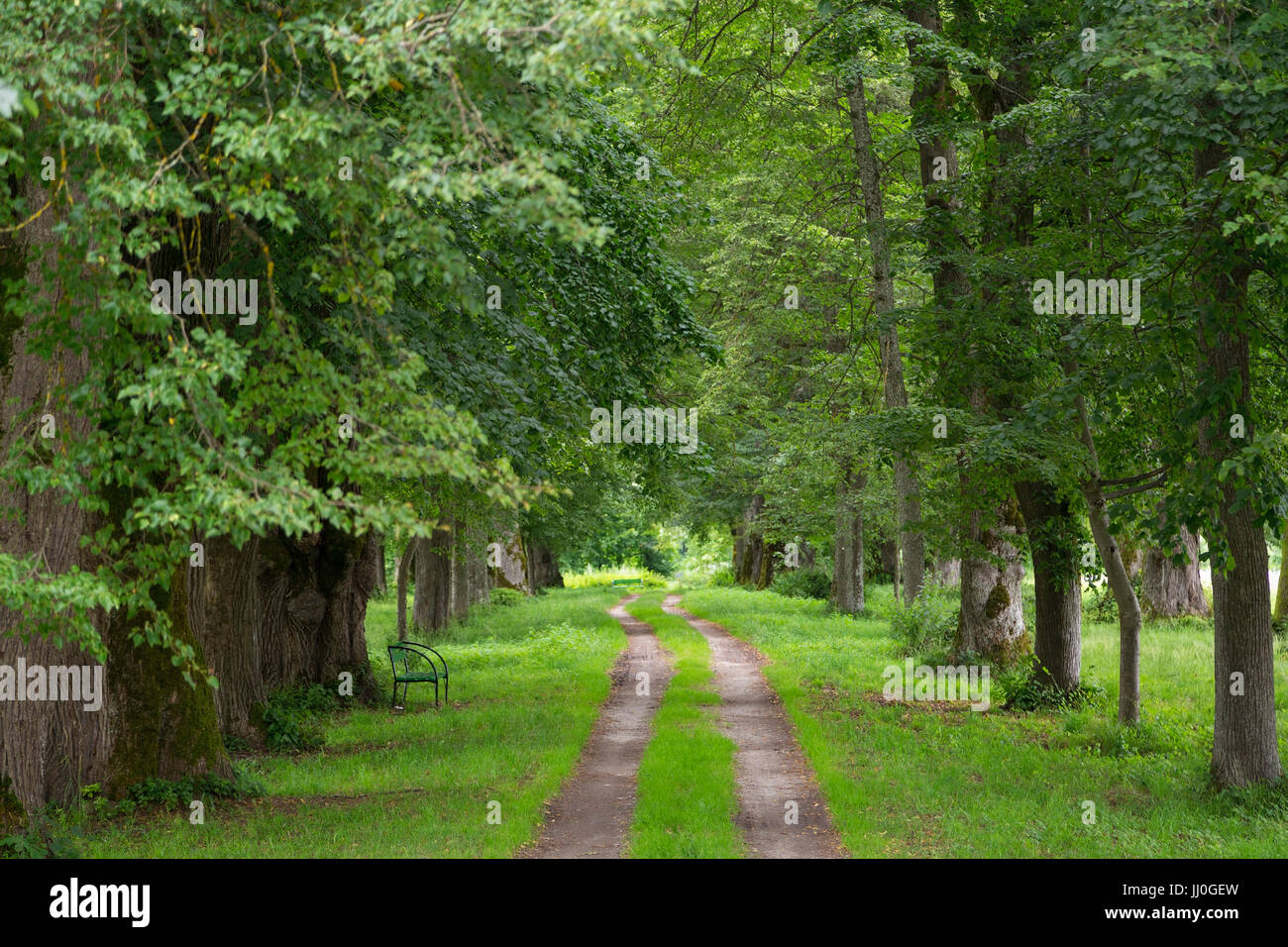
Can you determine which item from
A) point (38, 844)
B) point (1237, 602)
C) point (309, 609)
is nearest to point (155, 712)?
point (38, 844)

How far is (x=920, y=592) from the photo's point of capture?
18.0 meters

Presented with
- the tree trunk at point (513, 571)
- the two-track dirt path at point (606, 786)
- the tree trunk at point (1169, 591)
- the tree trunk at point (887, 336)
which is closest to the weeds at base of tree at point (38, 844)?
the two-track dirt path at point (606, 786)

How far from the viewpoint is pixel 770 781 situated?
10305 mm

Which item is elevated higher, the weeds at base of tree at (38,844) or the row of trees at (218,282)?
the row of trees at (218,282)

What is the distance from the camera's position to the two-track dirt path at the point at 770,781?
8164 millimetres

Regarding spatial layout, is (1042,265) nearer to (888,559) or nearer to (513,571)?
(888,559)

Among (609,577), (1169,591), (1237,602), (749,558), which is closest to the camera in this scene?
A: (1237,602)

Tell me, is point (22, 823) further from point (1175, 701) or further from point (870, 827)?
point (1175, 701)

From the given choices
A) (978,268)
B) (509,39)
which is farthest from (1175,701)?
(509,39)

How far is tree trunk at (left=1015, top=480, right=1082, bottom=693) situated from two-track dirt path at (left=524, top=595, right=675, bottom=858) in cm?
523

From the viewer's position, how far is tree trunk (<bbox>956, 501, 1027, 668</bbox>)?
52.4ft

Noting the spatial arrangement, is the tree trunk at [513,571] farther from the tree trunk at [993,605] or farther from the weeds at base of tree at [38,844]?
the weeds at base of tree at [38,844]

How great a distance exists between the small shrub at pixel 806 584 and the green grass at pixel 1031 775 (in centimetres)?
1640

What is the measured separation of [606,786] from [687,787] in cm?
84
